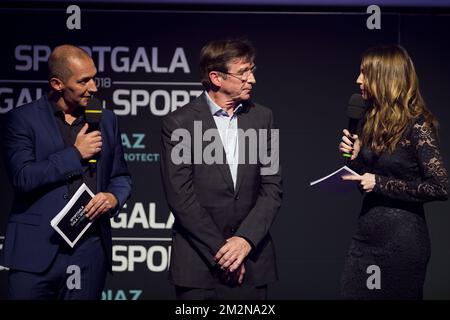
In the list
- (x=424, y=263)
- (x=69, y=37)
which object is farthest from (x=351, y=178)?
(x=69, y=37)

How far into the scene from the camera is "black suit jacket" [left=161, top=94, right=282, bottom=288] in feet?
14.1

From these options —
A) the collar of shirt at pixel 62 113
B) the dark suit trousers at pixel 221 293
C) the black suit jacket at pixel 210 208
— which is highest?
the collar of shirt at pixel 62 113

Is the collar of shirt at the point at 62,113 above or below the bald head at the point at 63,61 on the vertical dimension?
below

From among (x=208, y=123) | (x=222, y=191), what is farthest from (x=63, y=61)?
(x=222, y=191)

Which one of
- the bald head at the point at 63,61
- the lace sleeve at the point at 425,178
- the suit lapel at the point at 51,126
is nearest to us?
the lace sleeve at the point at 425,178

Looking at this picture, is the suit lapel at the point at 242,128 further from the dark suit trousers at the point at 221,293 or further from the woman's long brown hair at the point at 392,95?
the woman's long brown hair at the point at 392,95

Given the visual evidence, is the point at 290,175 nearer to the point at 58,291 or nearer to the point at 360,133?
the point at 360,133

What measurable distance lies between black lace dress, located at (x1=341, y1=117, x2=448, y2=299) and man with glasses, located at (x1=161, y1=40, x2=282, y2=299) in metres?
0.46

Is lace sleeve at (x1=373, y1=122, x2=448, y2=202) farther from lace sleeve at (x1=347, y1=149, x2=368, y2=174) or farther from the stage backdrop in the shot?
the stage backdrop

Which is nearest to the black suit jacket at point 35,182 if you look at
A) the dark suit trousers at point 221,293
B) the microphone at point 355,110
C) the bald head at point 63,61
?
the bald head at point 63,61

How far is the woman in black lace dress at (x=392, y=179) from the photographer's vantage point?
429 cm

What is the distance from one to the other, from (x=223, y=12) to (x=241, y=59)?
5.16 ft

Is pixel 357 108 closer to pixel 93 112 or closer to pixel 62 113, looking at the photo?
pixel 93 112

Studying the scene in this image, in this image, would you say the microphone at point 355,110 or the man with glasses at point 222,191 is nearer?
the man with glasses at point 222,191
